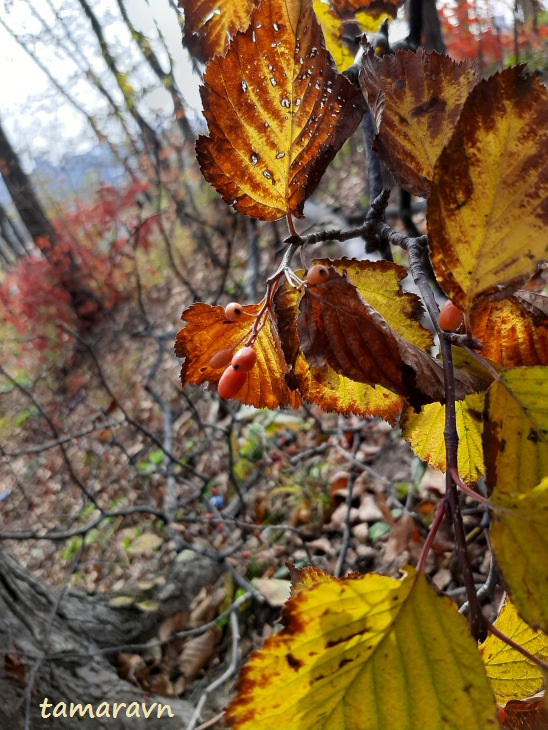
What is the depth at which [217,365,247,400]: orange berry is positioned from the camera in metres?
0.38

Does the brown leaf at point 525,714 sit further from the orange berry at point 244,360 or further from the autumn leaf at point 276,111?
the autumn leaf at point 276,111

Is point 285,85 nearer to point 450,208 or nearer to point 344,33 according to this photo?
point 450,208

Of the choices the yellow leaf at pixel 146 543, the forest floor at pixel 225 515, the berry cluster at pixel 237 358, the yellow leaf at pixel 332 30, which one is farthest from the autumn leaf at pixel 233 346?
the yellow leaf at pixel 146 543

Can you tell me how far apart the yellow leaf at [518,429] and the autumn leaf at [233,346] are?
0.18m

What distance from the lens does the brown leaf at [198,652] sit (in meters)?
1.82

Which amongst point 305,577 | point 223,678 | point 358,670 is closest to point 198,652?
point 223,678

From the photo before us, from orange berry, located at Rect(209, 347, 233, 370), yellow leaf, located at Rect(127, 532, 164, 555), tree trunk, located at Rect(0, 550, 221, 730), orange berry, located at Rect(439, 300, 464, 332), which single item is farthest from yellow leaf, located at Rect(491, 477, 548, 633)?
yellow leaf, located at Rect(127, 532, 164, 555)

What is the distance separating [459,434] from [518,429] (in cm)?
13

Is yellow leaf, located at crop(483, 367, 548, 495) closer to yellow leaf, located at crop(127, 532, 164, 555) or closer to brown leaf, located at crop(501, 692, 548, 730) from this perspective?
brown leaf, located at crop(501, 692, 548, 730)

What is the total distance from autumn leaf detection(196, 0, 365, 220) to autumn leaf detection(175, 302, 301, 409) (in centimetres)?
10

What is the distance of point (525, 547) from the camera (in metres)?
0.24

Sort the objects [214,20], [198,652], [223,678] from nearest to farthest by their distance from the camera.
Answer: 1. [214,20]
2. [223,678]
3. [198,652]

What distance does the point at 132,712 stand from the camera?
4.81 feet

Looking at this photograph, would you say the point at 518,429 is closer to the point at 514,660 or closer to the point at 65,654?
the point at 514,660
